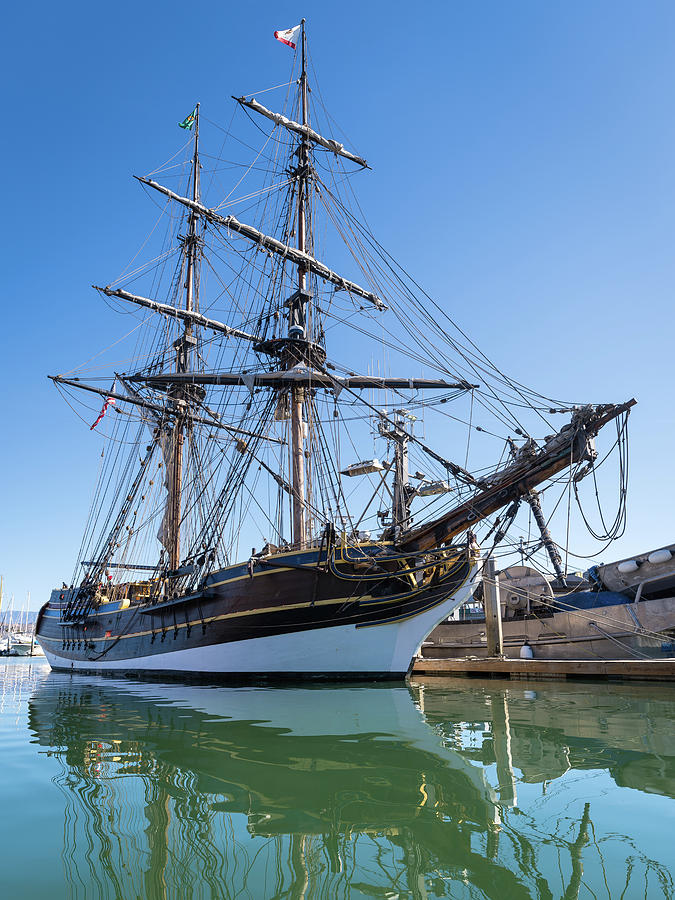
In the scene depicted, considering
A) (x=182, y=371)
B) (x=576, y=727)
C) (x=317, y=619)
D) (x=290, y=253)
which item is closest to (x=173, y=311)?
(x=182, y=371)

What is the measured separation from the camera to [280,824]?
4461mm

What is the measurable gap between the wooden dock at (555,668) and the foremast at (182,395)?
1401cm

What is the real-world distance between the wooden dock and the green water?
11.7 ft

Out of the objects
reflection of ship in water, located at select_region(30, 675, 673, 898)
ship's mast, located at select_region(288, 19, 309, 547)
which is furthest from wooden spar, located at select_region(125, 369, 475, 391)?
reflection of ship in water, located at select_region(30, 675, 673, 898)

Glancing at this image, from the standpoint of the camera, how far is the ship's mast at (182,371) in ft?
97.7

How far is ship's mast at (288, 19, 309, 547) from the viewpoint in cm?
2151

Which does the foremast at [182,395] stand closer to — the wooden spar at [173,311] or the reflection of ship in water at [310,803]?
the wooden spar at [173,311]

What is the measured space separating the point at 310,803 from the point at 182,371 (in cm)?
3154

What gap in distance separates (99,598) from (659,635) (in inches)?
984

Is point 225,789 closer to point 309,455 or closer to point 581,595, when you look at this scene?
point 581,595

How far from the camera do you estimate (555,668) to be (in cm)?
1492

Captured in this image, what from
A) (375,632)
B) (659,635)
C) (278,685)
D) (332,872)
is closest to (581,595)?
(659,635)

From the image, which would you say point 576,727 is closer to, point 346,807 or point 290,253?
point 346,807

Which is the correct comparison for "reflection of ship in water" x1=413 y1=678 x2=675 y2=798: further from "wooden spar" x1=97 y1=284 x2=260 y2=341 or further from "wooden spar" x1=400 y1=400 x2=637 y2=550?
"wooden spar" x1=97 y1=284 x2=260 y2=341
